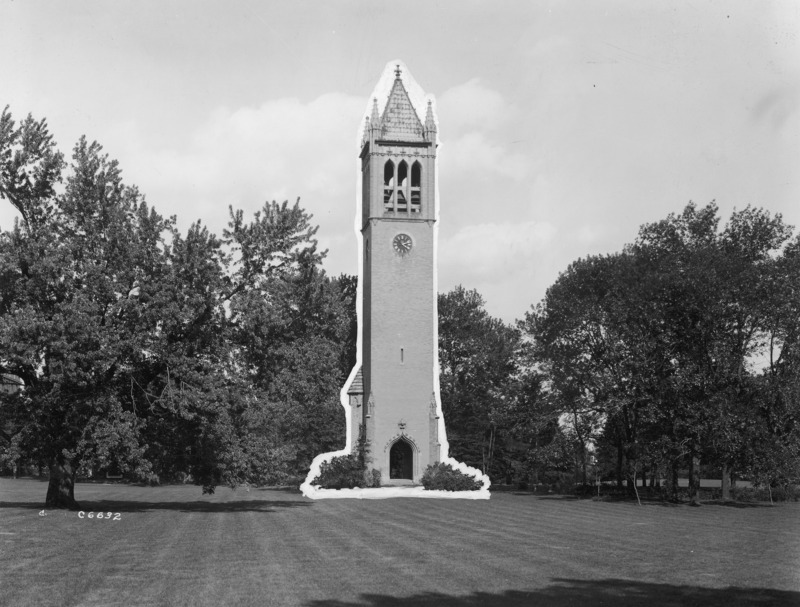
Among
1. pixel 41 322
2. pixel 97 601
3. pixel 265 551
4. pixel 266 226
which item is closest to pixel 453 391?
pixel 266 226

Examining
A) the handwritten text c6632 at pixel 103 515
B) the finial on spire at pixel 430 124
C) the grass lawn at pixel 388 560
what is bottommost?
the grass lawn at pixel 388 560

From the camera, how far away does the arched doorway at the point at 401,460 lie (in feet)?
160

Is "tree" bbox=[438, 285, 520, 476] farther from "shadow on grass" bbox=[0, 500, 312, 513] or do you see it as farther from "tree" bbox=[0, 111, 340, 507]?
"tree" bbox=[0, 111, 340, 507]

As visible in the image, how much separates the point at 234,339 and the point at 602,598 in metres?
19.2

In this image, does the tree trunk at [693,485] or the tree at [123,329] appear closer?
the tree at [123,329]

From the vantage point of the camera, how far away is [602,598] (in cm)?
1276

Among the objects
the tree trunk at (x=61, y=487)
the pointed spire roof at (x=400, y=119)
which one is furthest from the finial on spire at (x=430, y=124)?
the tree trunk at (x=61, y=487)

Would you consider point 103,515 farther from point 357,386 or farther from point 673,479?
point 673,479

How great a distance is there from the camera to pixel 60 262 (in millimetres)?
27234

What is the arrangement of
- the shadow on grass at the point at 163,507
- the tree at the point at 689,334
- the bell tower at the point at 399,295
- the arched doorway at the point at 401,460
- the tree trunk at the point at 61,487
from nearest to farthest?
the tree trunk at the point at 61,487 → the shadow on grass at the point at 163,507 → the tree at the point at 689,334 → the bell tower at the point at 399,295 → the arched doorway at the point at 401,460

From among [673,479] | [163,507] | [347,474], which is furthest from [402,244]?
[163,507]

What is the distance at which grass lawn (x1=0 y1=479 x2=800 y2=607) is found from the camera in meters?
12.7

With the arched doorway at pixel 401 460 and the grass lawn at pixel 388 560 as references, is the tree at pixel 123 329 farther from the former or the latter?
the arched doorway at pixel 401 460

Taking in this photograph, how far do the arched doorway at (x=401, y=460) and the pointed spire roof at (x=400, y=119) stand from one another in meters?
16.6
